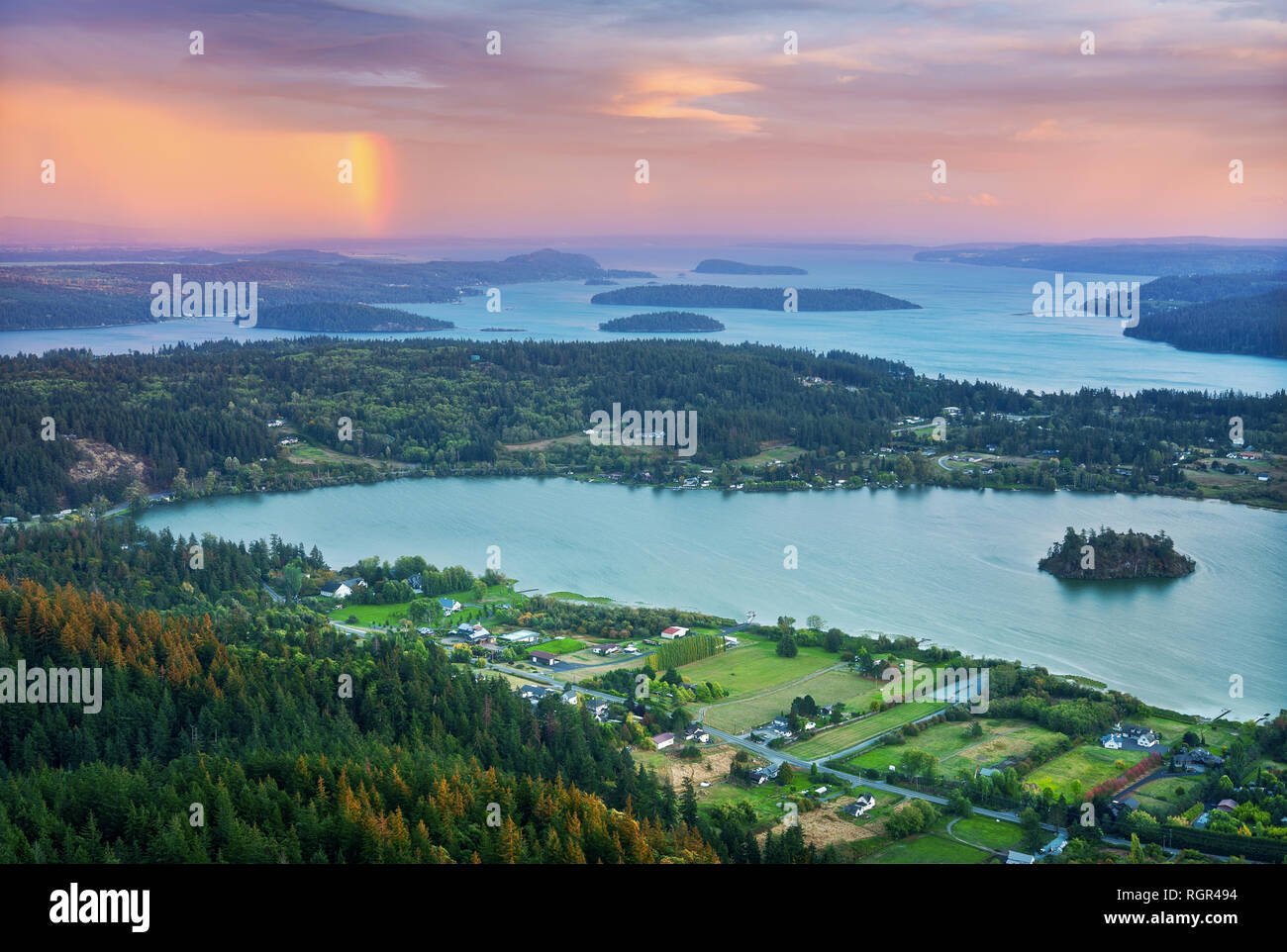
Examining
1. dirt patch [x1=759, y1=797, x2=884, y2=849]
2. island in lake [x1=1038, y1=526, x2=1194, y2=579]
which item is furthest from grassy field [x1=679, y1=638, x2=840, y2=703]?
island in lake [x1=1038, y1=526, x2=1194, y2=579]

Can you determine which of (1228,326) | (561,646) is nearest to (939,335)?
(1228,326)

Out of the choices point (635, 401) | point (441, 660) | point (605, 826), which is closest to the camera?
point (605, 826)

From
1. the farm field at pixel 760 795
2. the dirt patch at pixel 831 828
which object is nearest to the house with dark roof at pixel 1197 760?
the dirt patch at pixel 831 828

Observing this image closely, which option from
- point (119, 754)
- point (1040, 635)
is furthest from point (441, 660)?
point (1040, 635)

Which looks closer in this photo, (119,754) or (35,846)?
(35,846)

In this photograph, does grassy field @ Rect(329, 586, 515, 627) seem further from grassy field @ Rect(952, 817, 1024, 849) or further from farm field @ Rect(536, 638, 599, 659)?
grassy field @ Rect(952, 817, 1024, 849)
